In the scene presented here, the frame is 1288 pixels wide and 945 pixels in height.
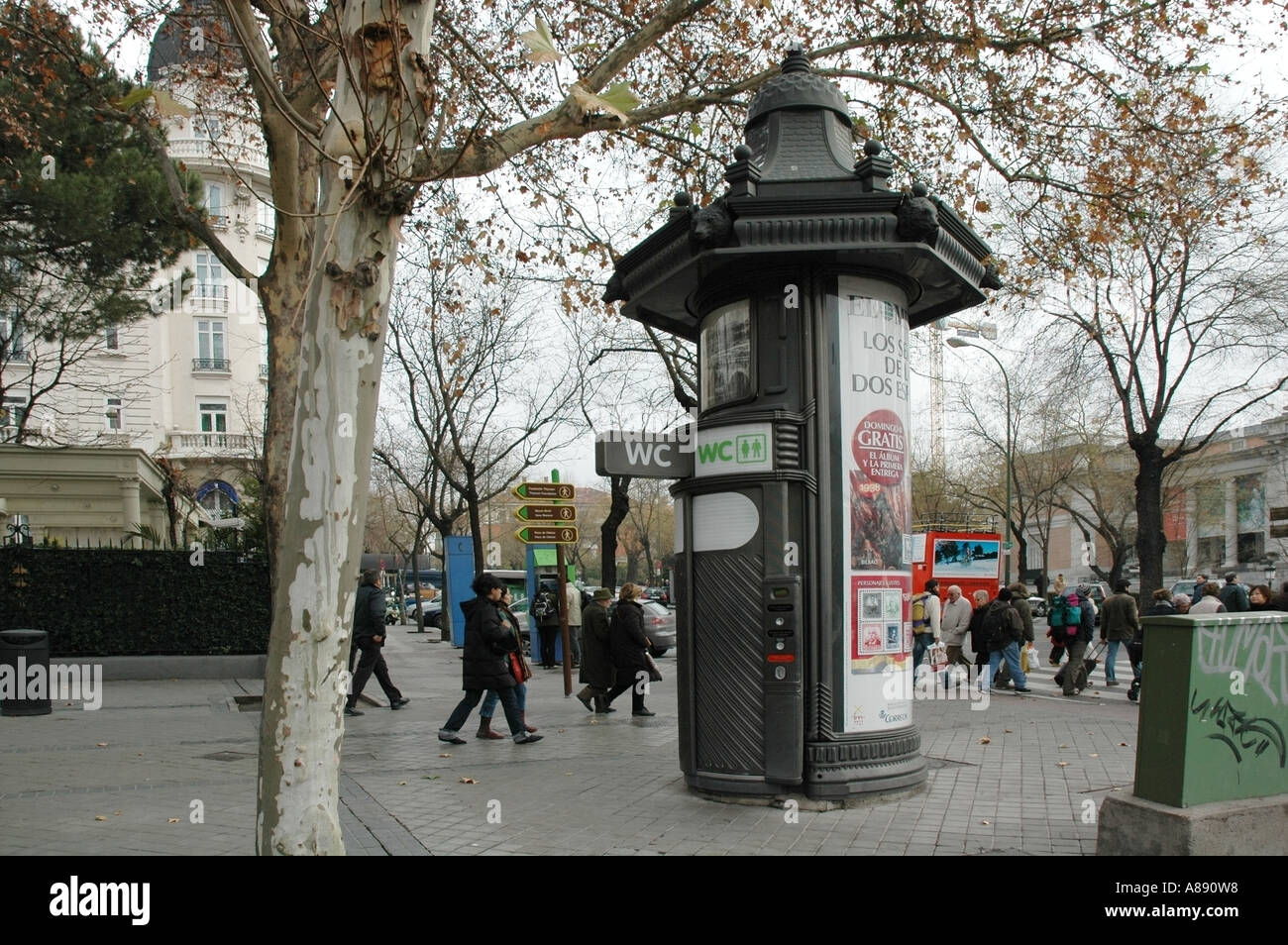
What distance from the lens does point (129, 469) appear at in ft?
77.5

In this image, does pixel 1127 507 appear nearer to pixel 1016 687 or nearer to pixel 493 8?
pixel 1016 687

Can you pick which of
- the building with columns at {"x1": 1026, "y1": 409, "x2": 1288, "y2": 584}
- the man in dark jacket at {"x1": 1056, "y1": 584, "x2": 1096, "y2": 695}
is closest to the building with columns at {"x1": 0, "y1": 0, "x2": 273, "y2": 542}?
the man in dark jacket at {"x1": 1056, "y1": 584, "x2": 1096, "y2": 695}

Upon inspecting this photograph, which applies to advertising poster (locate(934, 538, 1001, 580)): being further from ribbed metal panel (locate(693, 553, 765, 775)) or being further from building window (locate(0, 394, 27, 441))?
building window (locate(0, 394, 27, 441))

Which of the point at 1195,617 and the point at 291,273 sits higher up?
the point at 291,273

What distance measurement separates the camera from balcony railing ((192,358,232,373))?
4394 centimetres

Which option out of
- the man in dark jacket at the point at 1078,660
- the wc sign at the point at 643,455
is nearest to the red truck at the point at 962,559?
the man in dark jacket at the point at 1078,660

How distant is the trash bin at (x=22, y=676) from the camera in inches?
448

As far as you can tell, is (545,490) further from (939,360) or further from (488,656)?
(939,360)

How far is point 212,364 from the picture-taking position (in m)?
44.1

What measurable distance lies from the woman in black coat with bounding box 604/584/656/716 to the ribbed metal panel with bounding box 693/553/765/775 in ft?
15.8

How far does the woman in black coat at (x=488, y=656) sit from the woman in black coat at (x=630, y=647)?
235cm

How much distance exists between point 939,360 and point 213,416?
→ 37.8m
